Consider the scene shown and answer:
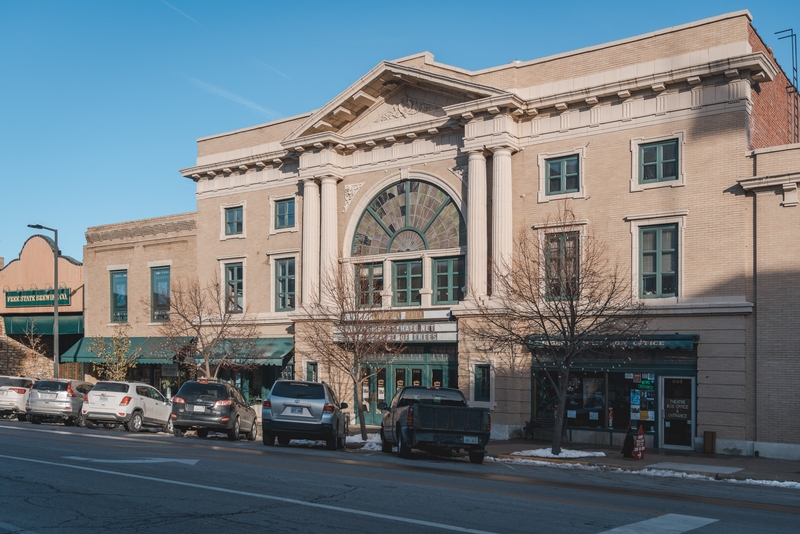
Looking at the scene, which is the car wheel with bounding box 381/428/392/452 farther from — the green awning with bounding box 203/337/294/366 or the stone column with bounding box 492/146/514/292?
the green awning with bounding box 203/337/294/366

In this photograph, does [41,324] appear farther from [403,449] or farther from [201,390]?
[403,449]

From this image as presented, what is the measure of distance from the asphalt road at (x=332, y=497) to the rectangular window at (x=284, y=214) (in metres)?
18.4

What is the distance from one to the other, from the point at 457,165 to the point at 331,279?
6.27 m

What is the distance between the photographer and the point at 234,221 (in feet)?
121

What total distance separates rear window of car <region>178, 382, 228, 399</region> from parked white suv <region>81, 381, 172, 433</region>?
366 centimetres

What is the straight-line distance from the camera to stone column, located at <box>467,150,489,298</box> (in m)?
28.2

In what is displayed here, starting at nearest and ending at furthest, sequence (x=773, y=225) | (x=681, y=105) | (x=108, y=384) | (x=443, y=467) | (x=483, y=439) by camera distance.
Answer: (x=443, y=467) < (x=483, y=439) < (x=773, y=225) < (x=681, y=105) < (x=108, y=384)

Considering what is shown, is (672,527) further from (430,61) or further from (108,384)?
(430,61)

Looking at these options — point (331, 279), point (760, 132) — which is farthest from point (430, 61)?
point (760, 132)

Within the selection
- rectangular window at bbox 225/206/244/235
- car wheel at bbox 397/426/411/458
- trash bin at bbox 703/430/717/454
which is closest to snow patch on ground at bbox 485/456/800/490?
car wheel at bbox 397/426/411/458

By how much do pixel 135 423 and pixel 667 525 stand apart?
19.8m

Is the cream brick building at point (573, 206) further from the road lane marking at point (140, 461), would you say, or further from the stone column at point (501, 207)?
the road lane marking at point (140, 461)

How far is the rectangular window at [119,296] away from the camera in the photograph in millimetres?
41188

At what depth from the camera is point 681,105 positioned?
24953mm
